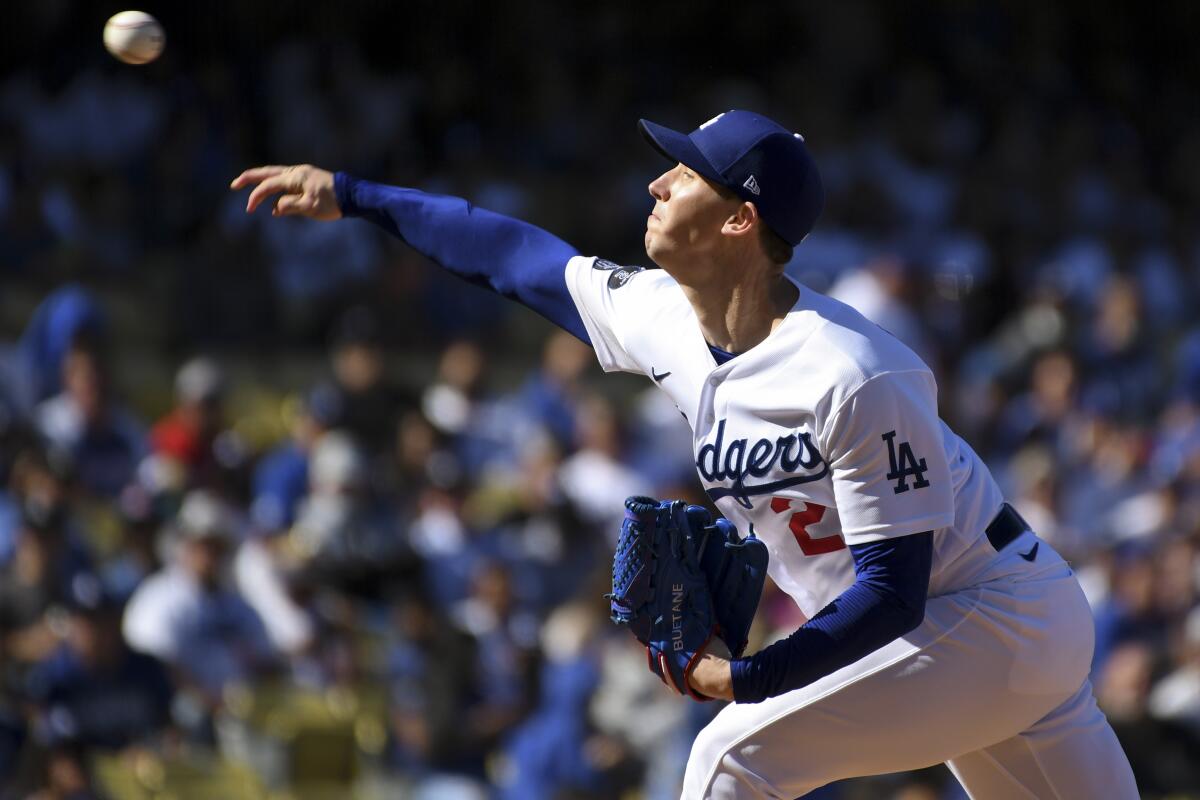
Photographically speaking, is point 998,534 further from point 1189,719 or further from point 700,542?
point 1189,719

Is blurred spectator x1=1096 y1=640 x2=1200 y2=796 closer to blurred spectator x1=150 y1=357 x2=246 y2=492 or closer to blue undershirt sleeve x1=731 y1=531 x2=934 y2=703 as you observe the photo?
blurred spectator x1=150 y1=357 x2=246 y2=492

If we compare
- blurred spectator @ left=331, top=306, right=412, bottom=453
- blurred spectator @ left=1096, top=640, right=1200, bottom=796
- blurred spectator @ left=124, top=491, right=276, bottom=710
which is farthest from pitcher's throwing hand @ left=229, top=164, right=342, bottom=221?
blurred spectator @ left=1096, top=640, right=1200, bottom=796

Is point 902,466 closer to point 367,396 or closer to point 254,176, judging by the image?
point 254,176

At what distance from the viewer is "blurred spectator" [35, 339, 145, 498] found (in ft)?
25.2

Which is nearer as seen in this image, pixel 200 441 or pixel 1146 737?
pixel 1146 737

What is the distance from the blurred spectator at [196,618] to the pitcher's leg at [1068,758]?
432 centimetres

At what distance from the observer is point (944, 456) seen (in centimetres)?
324

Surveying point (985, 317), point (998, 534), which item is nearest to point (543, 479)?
point (985, 317)

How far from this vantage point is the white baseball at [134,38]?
4145 mm

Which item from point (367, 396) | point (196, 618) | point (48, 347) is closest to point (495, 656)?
point (196, 618)

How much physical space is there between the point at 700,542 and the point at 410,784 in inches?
157

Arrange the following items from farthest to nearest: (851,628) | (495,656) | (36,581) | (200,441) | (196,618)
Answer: (200,441) < (495,656) < (196,618) < (36,581) < (851,628)

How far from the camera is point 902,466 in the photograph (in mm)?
3182

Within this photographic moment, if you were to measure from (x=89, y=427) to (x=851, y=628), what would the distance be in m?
5.29
